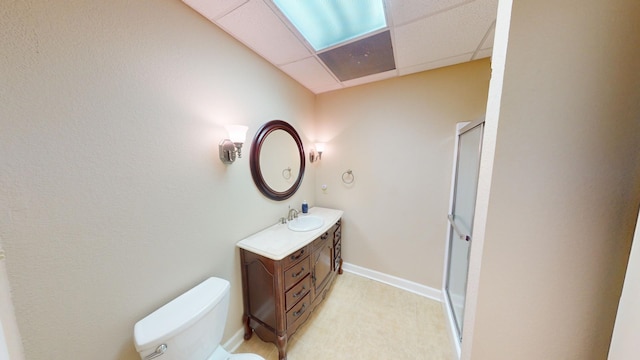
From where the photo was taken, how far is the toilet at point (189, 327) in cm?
81

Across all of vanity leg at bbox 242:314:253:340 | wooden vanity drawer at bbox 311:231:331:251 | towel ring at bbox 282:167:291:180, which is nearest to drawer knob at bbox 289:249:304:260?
wooden vanity drawer at bbox 311:231:331:251

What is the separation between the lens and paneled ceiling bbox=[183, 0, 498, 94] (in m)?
1.06

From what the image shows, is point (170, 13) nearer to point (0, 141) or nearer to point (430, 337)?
point (0, 141)

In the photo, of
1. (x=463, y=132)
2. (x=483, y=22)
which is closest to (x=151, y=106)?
(x=483, y=22)

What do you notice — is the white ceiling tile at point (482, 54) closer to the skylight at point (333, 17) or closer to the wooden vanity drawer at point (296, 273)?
the skylight at point (333, 17)

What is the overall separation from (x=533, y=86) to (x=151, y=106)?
1569 millimetres

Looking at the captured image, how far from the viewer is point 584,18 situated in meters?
0.49

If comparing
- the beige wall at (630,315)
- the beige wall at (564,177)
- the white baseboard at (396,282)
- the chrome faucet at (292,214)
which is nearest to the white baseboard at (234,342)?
the chrome faucet at (292,214)

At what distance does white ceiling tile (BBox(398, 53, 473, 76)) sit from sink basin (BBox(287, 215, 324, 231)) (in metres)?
1.69

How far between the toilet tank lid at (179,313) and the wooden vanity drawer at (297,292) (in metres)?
0.45

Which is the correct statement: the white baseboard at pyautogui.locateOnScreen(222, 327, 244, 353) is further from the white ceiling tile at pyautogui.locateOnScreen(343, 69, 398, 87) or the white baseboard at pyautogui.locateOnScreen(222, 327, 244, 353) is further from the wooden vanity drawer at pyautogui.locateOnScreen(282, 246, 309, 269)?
the white ceiling tile at pyautogui.locateOnScreen(343, 69, 398, 87)

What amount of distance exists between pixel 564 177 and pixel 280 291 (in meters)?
1.46

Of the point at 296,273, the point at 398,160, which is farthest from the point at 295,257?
the point at 398,160

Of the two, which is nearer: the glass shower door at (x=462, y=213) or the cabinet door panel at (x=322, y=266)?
the glass shower door at (x=462, y=213)
